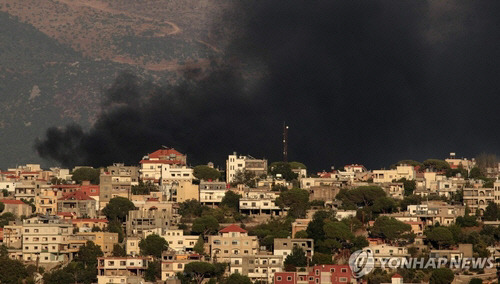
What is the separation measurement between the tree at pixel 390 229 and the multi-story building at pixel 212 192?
1436 cm

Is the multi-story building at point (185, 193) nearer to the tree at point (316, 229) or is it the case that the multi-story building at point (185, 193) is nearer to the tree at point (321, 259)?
the tree at point (316, 229)

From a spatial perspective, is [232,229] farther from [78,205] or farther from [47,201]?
[47,201]

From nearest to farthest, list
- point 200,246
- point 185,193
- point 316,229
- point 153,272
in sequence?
point 153,272, point 316,229, point 200,246, point 185,193

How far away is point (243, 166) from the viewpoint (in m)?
116

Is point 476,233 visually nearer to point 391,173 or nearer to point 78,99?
point 391,173

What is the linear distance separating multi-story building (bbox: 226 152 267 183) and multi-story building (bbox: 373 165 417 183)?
740 centimetres

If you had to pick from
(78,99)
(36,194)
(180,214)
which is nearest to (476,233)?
(180,214)

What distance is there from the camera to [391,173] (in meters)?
114

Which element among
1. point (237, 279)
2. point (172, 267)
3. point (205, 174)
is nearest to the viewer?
point (237, 279)

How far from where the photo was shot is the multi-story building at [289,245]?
90.3 metres

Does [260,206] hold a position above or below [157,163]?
below

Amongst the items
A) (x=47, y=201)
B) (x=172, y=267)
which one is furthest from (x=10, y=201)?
(x=172, y=267)

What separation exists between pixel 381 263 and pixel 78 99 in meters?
85.9

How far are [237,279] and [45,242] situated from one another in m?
12.6
